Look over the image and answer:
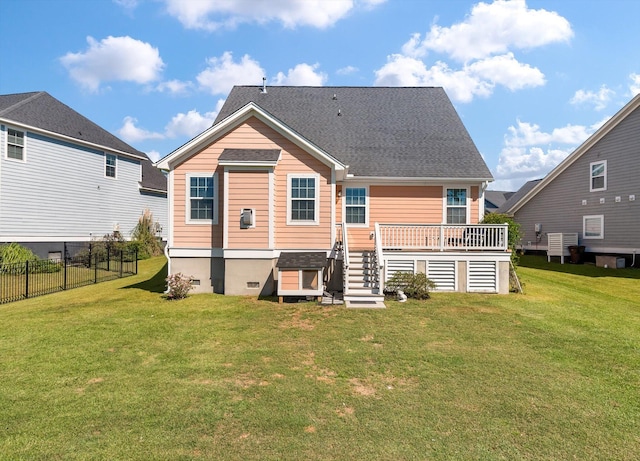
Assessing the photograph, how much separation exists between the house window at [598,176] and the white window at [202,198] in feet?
68.4

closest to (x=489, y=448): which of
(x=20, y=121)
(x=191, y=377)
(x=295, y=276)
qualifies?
(x=191, y=377)

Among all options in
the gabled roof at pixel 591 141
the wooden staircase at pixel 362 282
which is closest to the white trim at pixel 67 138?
the wooden staircase at pixel 362 282

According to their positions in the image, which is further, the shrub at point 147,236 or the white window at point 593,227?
the shrub at point 147,236

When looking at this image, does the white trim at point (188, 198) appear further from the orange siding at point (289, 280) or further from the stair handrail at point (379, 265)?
the stair handrail at point (379, 265)

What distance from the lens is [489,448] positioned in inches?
142

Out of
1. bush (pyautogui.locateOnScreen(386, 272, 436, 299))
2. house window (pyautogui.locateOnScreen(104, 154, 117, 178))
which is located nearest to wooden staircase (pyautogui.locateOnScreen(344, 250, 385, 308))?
bush (pyautogui.locateOnScreen(386, 272, 436, 299))

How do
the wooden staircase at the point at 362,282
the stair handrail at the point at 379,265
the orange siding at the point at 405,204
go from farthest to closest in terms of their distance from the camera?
the orange siding at the point at 405,204 < the stair handrail at the point at 379,265 < the wooden staircase at the point at 362,282

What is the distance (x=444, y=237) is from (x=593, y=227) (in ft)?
44.5

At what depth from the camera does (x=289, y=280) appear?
34.7ft

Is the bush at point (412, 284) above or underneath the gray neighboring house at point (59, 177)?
underneath

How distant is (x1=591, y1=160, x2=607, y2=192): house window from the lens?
1895 cm

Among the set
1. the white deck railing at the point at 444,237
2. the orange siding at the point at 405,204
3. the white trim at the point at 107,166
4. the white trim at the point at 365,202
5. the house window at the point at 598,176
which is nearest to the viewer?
the white deck railing at the point at 444,237

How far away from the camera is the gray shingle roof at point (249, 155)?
11.1 meters

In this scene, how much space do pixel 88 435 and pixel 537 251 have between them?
26222mm
